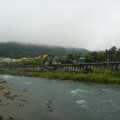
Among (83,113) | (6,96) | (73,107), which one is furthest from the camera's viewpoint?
(6,96)

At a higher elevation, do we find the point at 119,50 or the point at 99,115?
the point at 119,50

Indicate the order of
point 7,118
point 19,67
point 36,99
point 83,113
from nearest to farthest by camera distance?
point 7,118 → point 83,113 → point 36,99 → point 19,67

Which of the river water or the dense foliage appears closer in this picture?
the river water

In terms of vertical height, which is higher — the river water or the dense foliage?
the dense foliage

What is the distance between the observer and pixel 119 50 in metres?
122

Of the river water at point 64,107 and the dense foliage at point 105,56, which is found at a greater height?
the dense foliage at point 105,56

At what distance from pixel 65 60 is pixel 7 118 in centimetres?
11561

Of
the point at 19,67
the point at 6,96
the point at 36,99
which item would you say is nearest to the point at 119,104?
the point at 36,99

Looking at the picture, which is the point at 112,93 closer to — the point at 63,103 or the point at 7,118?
the point at 63,103

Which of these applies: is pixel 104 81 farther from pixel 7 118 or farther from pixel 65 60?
pixel 65 60

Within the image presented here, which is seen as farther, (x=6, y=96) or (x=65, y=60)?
(x=65, y=60)

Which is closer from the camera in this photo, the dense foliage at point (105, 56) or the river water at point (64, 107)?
the river water at point (64, 107)

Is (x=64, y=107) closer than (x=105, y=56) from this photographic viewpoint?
Yes

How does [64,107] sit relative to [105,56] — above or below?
below
